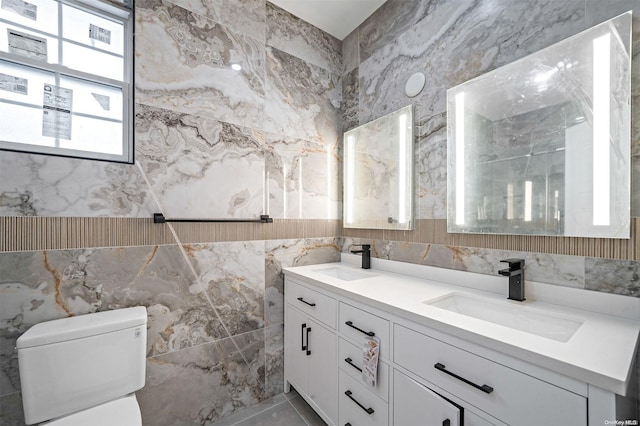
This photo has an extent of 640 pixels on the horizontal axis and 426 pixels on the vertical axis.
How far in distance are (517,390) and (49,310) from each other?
6.33 ft

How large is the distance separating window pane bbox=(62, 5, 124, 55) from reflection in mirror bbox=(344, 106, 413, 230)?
1625 mm

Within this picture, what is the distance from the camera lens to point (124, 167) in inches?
56.4

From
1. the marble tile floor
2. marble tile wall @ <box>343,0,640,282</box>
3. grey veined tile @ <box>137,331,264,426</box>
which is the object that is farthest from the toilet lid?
marble tile wall @ <box>343,0,640,282</box>

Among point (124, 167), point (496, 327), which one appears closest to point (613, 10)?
point (496, 327)

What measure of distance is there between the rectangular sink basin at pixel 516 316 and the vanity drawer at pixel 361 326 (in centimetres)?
24

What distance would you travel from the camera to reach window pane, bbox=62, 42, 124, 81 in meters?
1.40

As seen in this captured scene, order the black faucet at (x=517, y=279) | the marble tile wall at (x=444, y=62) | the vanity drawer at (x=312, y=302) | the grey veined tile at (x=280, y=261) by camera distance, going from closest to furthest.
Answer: the marble tile wall at (x=444, y=62) → the black faucet at (x=517, y=279) → the vanity drawer at (x=312, y=302) → the grey veined tile at (x=280, y=261)

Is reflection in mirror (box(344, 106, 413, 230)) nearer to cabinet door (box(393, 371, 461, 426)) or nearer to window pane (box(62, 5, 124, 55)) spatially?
cabinet door (box(393, 371, 461, 426))

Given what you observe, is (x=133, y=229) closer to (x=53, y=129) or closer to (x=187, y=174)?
(x=187, y=174)

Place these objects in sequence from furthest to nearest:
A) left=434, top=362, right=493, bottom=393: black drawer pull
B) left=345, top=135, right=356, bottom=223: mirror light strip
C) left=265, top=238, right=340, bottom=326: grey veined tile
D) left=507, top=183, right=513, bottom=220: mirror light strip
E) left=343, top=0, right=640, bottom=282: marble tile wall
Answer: left=345, top=135, right=356, bottom=223: mirror light strip
left=265, top=238, right=340, bottom=326: grey veined tile
left=507, top=183, right=513, bottom=220: mirror light strip
left=343, top=0, right=640, bottom=282: marble tile wall
left=434, top=362, right=493, bottom=393: black drawer pull

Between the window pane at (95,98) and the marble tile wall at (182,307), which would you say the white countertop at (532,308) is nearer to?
the marble tile wall at (182,307)

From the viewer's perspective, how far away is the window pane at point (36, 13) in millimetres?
1291

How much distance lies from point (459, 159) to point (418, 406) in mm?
1214

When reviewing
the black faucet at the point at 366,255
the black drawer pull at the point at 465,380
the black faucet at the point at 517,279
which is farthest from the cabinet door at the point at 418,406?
the black faucet at the point at 366,255
